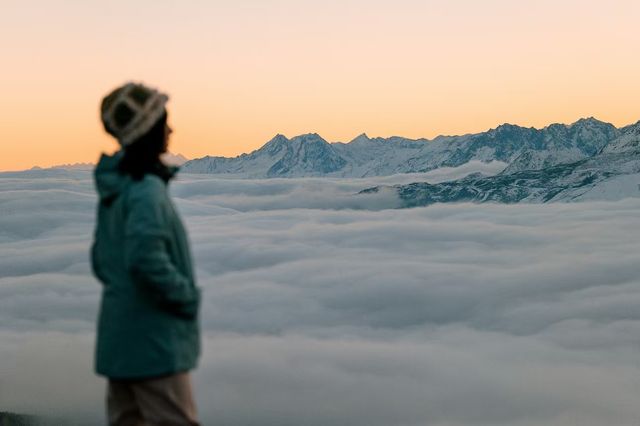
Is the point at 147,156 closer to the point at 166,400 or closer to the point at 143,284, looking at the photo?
the point at 143,284

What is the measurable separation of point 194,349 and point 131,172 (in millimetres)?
1087

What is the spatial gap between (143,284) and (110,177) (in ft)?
2.33

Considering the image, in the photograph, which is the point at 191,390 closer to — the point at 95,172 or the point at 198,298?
the point at 198,298

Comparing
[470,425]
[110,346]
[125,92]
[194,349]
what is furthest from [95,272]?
[470,425]

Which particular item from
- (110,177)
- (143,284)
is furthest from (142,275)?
(110,177)

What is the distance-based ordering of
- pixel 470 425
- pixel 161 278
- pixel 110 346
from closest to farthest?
pixel 161 278 < pixel 110 346 < pixel 470 425

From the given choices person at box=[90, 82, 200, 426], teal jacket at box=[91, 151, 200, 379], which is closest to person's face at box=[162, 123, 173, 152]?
person at box=[90, 82, 200, 426]

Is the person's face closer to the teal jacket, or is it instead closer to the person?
the person

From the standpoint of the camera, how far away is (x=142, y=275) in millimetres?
4340

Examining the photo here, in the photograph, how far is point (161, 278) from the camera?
4301mm

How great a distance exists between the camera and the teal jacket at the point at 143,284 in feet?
14.2

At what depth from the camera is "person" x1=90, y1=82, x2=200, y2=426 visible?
4363 millimetres

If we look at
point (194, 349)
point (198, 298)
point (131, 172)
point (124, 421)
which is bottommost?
point (124, 421)

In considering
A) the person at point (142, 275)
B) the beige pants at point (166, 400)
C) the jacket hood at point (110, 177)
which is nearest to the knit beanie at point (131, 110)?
the person at point (142, 275)
